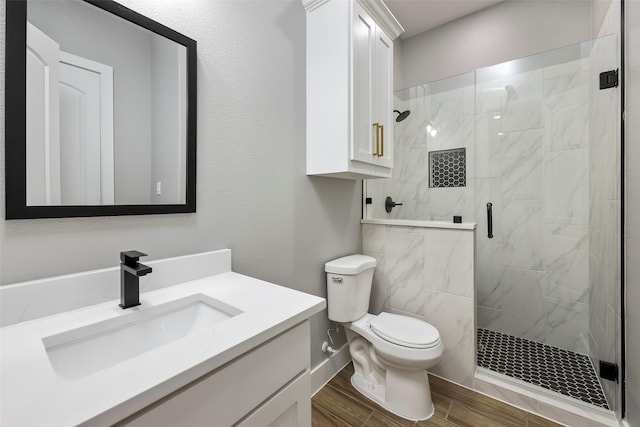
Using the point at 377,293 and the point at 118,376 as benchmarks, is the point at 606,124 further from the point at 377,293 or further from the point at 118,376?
the point at 118,376

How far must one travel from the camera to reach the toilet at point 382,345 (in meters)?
1.46

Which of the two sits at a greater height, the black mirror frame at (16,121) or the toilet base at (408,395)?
the black mirror frame at (16,121)

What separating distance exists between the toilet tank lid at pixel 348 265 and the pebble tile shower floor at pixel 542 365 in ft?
3.19

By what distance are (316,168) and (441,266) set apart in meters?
0.99

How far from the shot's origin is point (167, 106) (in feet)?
3.39

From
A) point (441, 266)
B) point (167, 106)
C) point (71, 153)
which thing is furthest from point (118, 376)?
point (441, 266)

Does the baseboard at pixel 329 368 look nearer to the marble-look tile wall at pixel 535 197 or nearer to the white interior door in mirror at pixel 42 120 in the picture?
the marble-look tile wall at pixel 535 197

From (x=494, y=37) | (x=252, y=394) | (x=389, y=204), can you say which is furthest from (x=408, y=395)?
(x=494, y=37)

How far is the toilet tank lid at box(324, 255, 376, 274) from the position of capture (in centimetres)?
169

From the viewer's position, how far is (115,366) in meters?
0.51

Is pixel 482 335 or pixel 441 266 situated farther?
pixel 482 335

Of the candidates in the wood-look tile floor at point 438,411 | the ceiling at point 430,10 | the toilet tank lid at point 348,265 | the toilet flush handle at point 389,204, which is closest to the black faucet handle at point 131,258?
the toilet tank lid at point 348,265

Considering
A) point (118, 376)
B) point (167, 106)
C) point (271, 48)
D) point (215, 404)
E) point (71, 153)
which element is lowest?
point (215, 404)

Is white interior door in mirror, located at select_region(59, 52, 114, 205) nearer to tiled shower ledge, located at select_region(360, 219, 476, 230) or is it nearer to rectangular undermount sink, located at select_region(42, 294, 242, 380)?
Result: rectangular undermount sink, located at select_region(42, 294, 242, 380)
